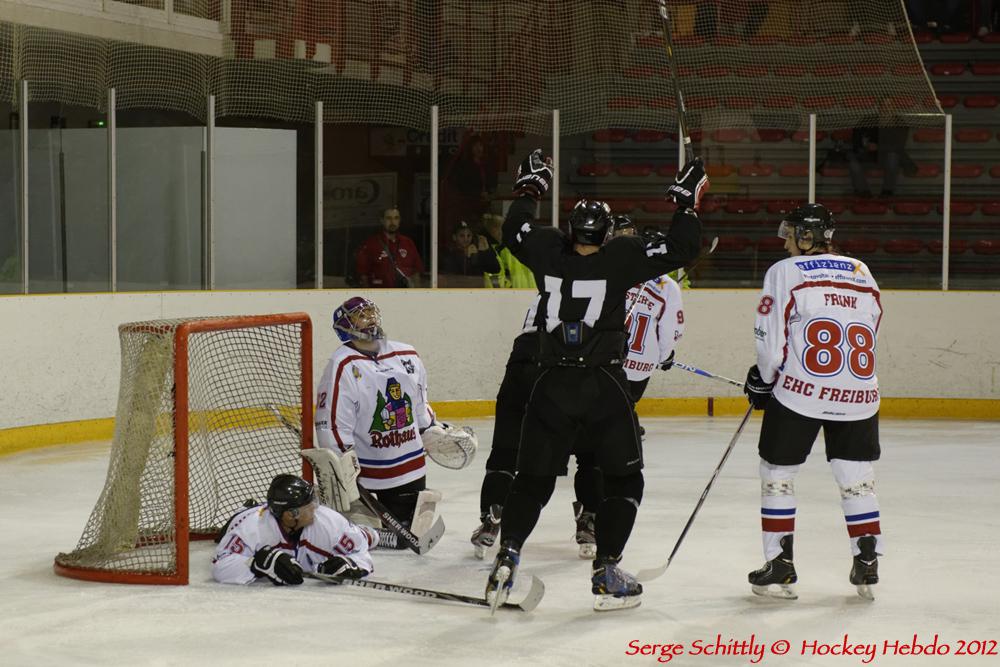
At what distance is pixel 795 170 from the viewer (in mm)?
9211

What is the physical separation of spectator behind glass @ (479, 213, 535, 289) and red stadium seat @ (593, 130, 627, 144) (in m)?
0.79

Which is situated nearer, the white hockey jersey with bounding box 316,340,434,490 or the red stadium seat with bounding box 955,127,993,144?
the white hockey jersey with bounding box 316,340,434,490

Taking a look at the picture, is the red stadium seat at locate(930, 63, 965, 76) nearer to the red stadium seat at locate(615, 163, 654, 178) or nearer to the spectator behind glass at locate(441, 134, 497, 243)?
the red stadium seat at locate(615, 163, 654, 178)

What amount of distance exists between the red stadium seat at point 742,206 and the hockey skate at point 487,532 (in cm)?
487

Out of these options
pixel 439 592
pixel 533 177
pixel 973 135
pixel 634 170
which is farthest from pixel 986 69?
pixel 439 592

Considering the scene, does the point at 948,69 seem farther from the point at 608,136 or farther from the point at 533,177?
the point at 533,177

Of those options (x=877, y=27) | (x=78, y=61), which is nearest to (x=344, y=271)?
(x=78, y=61)

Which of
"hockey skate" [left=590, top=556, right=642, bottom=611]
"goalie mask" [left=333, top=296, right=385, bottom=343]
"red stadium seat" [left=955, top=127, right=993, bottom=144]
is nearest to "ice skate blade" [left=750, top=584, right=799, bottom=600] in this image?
"hockey skate" [left=590, top=556, right=642, bottom=611]

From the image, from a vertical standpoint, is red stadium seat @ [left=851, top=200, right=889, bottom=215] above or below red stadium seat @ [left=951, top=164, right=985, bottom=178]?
below

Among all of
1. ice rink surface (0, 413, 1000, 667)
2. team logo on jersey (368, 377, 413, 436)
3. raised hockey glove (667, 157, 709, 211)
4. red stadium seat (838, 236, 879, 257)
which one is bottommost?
ice rink surface (0, 413, 1000, 667)

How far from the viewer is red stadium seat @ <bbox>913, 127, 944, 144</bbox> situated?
9055 millimetres

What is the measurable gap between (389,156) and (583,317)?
512 cm

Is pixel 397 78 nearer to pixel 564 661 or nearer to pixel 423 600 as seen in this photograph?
pixel 423 600

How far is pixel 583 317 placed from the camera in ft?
13.3
